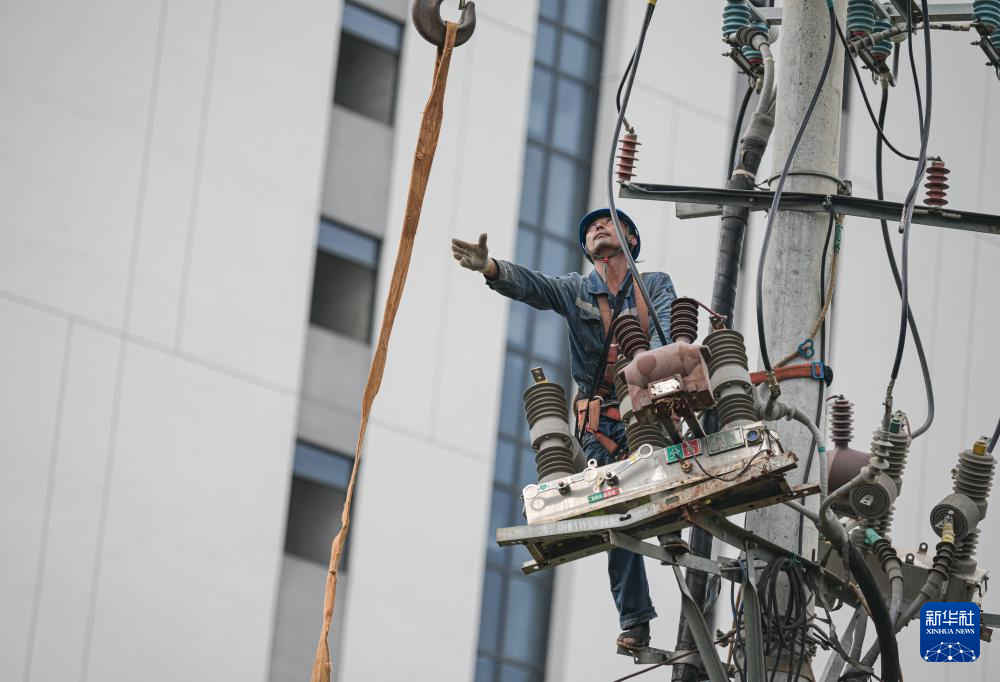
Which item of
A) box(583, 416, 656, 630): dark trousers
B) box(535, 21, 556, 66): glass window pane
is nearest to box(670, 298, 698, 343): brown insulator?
box(583, 416, 656, 630): dark trousers

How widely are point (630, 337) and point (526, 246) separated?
71.4 ft

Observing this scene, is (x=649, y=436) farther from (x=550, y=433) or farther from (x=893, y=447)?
(x=893, y=447)

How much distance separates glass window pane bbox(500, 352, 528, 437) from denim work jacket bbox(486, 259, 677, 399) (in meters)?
19.0

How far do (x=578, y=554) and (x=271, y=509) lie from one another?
1655cm

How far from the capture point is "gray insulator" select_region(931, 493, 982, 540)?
11.7 metres

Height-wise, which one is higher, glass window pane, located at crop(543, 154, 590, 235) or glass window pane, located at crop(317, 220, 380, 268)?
glass window pane, located at crop(543, 154, 590, 235)

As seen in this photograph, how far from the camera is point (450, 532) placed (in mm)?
28406

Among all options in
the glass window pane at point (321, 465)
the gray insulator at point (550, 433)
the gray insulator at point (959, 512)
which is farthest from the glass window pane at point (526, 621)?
the gray insulator at point (550, 433)

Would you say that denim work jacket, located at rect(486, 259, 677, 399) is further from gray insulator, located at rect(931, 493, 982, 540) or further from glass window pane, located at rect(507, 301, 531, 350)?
glass window pane, located at rect(507, 301, 531, 350)

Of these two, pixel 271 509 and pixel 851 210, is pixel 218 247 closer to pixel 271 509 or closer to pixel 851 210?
pixel 271 509

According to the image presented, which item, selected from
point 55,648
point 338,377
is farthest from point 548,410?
point 338,377

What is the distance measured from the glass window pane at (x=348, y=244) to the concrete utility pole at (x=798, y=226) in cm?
1704

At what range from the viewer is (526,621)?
3048 centimetres

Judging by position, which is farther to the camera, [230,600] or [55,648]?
[230,600]
